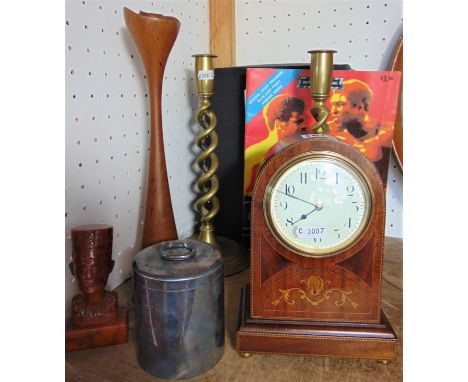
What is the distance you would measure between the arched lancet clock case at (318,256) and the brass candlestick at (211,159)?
0.33m

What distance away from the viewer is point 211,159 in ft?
3.51

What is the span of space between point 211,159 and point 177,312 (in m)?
0.52

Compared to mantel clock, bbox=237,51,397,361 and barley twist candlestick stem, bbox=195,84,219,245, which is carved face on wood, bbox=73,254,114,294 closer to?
mantel clock, bbox=237,51,397,361

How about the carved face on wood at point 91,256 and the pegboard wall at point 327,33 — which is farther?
the pegboard wall at point 327,33

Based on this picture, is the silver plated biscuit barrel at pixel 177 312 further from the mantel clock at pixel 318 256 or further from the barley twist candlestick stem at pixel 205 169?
the barley twist candlestick stem at pixel 205 169

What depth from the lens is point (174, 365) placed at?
63 cm

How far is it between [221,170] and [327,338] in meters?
0.60

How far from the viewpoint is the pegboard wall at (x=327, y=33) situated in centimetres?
120

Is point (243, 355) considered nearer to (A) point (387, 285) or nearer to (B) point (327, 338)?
(B) point (327, 338)

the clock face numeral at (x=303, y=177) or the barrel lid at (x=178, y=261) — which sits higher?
the clock face numeral at (x=303, y=177)

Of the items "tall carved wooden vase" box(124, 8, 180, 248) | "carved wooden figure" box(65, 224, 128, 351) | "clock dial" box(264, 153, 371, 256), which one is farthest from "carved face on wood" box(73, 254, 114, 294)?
"clock dial" box(264, 153, 371, 256)

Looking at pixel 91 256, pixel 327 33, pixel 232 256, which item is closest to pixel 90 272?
pixel 91 256

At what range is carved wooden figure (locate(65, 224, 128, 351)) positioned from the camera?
2.28 ft

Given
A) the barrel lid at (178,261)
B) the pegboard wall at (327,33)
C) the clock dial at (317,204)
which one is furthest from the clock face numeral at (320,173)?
the pegboard wall at (327,33)
